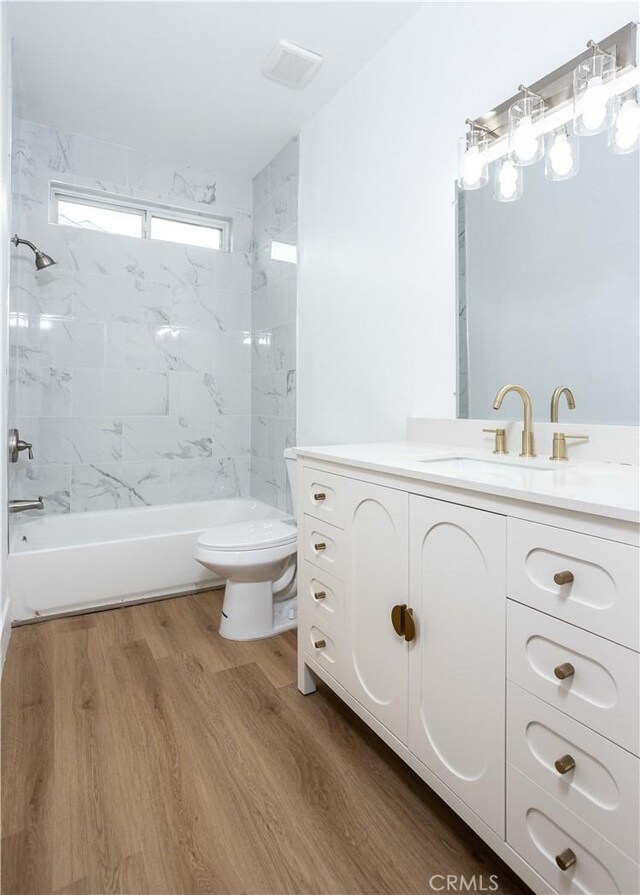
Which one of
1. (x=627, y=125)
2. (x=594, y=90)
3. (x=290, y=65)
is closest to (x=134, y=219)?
(x=290, y=65)

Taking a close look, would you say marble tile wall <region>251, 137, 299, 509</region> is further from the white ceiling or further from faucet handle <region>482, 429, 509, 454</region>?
faucet handle <region>482, 429, 509, 454</region>

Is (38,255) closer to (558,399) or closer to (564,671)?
(558,399)

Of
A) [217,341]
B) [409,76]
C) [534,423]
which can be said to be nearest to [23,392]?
[217,341]

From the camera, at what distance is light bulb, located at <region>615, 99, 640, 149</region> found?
1.18 meters

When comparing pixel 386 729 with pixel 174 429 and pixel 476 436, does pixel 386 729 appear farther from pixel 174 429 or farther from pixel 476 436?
pixel 174 429

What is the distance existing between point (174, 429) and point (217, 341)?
677mm

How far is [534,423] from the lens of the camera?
1431mm

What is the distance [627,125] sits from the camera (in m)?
1.20

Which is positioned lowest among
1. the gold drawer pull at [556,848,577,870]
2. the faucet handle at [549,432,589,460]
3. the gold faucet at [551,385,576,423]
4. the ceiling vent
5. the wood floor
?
the wood floor

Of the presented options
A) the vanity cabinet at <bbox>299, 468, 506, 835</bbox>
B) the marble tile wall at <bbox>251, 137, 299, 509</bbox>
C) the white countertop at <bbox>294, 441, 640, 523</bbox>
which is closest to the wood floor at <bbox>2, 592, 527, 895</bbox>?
the vanity cabinet at <bbox>299, 468, 506, 835</bbox>

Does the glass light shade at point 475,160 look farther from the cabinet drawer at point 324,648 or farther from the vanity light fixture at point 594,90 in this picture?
the cabinet drawer at point 324,648

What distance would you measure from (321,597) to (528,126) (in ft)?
5.07

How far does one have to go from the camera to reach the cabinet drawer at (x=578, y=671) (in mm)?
701

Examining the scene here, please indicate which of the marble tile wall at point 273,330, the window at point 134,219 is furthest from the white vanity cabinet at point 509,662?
the window at point 134,219
